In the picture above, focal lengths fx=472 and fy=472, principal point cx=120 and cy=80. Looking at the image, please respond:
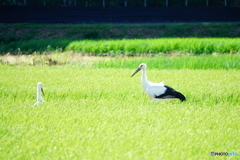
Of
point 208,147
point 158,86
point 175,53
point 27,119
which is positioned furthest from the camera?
point 175,53

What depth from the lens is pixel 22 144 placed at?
6.25 metres

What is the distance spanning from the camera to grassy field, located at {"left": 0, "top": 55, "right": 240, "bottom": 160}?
19.9ft

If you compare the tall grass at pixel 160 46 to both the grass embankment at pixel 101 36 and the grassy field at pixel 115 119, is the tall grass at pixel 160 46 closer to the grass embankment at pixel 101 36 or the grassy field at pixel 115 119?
the grass embankment at pixel 101 36

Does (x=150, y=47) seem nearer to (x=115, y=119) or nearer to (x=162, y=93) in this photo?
(x=162, y=93)

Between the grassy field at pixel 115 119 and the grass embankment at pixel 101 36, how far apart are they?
10.2 metres

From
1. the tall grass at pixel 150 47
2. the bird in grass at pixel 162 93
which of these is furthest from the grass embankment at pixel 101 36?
the bird in grass at pixel 162 93

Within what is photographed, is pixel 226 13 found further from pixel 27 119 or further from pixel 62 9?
pixel 27 119

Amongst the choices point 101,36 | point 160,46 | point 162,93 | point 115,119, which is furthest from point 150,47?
point 115,119

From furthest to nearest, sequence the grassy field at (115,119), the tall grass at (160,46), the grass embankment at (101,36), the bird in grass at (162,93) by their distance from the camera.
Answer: the grass embankment at (101,36)
the tall grass at (160,46)
the bird in grass at (162,93)
the grassy field at (115,119)

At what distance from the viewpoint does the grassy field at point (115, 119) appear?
6074 millimetres

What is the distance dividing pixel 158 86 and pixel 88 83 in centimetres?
284

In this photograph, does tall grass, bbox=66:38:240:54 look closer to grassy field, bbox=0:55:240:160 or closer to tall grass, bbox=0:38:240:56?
tall grass, bbox=0:38:240:56

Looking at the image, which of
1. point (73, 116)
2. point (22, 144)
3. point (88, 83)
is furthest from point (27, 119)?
point (88, 83)

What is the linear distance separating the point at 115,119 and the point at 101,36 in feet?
73.6
